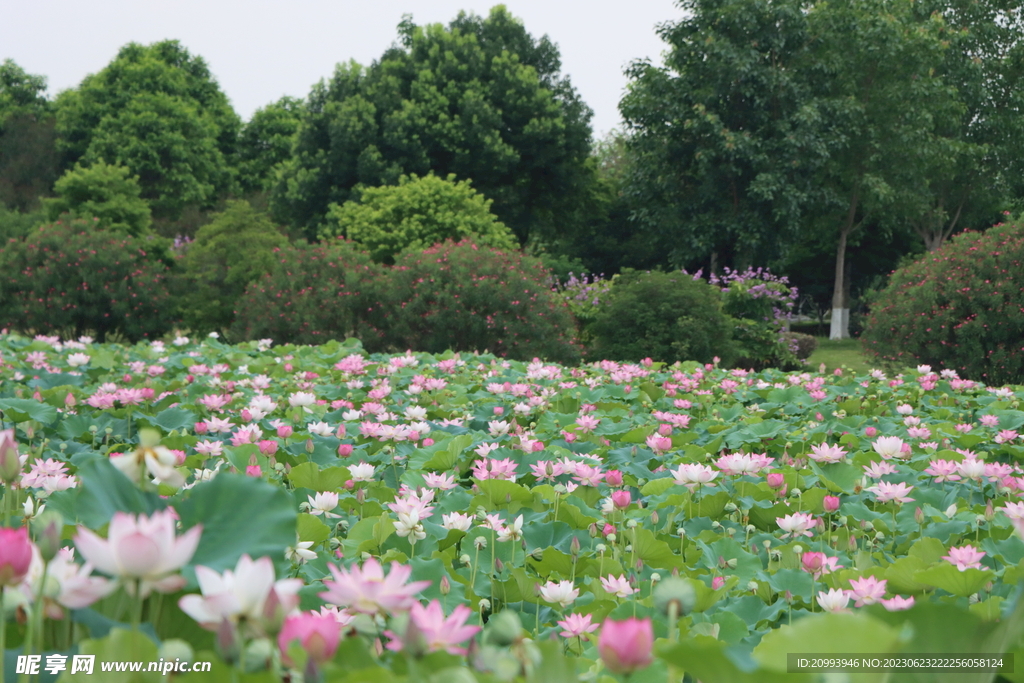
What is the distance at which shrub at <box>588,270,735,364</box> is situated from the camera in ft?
41.8

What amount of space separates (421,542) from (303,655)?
102 cm

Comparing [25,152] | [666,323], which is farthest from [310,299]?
[25,152]

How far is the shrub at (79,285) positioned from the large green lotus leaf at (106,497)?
50.3ft

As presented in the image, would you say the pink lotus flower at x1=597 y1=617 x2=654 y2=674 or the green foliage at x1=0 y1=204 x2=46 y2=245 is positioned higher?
the green foliage at x1=0 y1=204 x2=46 y2=245

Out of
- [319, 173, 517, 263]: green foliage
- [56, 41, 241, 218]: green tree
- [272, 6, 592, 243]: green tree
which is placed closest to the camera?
[319, 173, 517, 263]: green foliage

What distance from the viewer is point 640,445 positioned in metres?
2.88

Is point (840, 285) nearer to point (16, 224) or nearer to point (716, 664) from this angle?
point (16, 224)

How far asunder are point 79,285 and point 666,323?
413 inches

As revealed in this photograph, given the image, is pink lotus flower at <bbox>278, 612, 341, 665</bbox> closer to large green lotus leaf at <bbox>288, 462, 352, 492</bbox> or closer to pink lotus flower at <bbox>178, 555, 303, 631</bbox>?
pink lotus flower at <bbox>178, 555, 303, 631</bbox>

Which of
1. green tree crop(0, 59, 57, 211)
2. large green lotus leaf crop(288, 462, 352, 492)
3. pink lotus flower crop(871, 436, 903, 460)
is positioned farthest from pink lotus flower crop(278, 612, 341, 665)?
green tree crop(0, 59, 57, 211)

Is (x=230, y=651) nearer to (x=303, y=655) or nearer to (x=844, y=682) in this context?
(x=303, y=655)

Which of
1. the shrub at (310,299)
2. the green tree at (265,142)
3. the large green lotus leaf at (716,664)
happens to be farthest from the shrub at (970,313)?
the green tree at (265,142)

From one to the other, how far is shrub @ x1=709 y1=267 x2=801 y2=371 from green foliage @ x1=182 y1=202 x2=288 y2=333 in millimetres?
8521

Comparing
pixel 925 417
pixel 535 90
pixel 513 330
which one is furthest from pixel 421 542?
pixel 535 90
